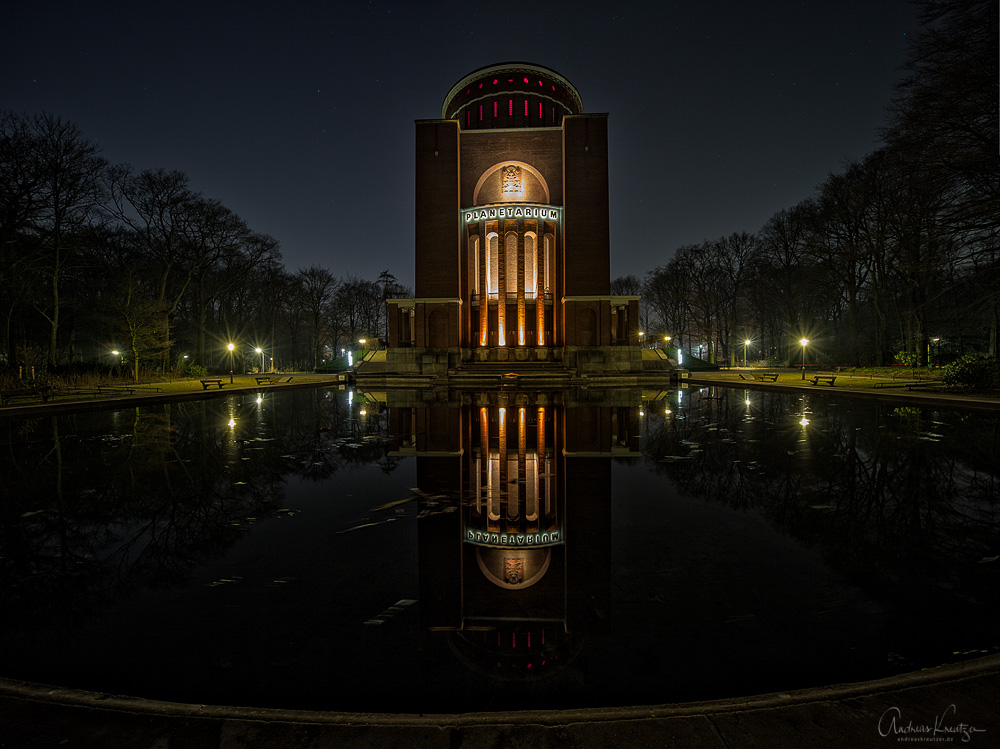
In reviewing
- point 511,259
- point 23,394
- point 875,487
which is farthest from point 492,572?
point 511,259

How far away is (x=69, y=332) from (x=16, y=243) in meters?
18.3

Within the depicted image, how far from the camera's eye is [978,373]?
19312 mm

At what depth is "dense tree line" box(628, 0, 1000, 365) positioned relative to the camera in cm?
1820

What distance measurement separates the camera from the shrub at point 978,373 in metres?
19.1

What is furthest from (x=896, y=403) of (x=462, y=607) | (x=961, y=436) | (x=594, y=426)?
(x=462, y=607)

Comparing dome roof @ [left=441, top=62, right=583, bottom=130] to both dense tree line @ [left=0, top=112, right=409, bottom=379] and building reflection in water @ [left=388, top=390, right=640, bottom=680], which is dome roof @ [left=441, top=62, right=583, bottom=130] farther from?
building reflection in water @ [left=388, top=390, right=640, bottom=680]

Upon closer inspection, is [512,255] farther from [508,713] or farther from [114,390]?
[508,713]

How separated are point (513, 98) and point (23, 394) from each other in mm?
44360

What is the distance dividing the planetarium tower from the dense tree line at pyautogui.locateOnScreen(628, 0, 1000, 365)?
17.5 metres

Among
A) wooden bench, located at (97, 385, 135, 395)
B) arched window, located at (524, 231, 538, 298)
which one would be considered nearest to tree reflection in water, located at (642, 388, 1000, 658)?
wooden bench, located at (97, 385, 135, 395)

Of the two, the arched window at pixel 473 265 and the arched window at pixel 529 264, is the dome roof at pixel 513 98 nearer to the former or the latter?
the arched window at pixel 529 264

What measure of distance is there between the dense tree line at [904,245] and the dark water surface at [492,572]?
49.4 ft

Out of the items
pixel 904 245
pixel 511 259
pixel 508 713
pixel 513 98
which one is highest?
Result: pixel 513 98

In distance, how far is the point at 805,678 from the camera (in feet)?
9.42
